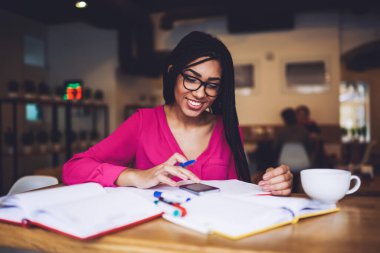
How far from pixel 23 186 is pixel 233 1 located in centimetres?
414

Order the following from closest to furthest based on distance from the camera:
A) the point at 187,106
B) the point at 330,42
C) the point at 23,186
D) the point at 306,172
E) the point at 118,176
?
the point at 306,172 → the point at 118,176 → the point at 187,106 → the point at 23,186 → the point at 330,42

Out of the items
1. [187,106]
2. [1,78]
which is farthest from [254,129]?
[187,106]

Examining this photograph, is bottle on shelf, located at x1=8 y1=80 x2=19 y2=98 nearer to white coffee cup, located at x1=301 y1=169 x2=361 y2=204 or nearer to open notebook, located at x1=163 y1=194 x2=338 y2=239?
open notebook, located at x1=163 y1=194 x2=338 y2=239

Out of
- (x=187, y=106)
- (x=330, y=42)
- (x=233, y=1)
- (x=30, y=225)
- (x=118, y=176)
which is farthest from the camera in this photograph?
(x=330, y=42)

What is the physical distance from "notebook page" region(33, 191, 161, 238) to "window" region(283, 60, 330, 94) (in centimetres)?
536

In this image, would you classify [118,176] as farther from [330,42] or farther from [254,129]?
[330,42]

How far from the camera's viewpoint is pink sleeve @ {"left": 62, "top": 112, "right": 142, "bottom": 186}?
119 centimetres

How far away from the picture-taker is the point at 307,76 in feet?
18.9

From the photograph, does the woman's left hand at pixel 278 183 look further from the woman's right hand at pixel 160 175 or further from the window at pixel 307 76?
the window at pixel 307 76

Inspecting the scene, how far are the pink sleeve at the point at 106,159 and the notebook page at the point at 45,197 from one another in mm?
187

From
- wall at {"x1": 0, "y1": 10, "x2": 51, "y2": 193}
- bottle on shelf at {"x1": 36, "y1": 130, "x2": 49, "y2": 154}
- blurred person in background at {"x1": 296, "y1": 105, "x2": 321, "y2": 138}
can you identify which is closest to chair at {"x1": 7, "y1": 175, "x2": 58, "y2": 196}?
bottle on shelf at {"x1": 36, "y1": 130, "x2": 49, "y2": 154}

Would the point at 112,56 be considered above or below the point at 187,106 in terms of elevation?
above

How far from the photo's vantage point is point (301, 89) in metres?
5.80

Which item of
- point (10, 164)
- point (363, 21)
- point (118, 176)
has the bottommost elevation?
point (10, 164)
